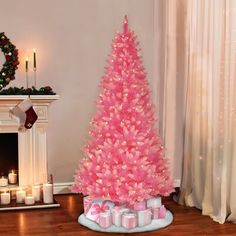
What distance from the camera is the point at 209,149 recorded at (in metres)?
3.79

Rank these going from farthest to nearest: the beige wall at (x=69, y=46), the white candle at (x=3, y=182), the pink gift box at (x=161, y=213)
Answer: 1. the beige wall at (x=69, y=46)
2. the white candle at (x=3, y=182)
3. the pink gift box at (x=161, y=213)

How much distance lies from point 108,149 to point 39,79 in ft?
4.26

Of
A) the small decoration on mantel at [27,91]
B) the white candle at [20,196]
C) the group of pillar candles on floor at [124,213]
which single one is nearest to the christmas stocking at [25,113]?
the small decoration on mantel at [27,91]

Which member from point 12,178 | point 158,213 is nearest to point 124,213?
point 158,213

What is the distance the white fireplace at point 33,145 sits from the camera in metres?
4.29

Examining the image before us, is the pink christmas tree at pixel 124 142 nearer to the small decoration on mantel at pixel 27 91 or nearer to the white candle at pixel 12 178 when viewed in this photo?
the small decoration on mantel at pixel 27 91

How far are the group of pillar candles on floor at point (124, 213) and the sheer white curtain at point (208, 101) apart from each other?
1.48 ft

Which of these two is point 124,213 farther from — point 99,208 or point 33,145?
point 33,145

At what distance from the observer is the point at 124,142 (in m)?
3.57

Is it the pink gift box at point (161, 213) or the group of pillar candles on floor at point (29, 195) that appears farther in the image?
the group of pillar candles on floor at point (29, 195)

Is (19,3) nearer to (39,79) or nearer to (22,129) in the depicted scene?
(39,79)

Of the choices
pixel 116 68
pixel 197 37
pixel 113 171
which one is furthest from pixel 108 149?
pixel 197 37

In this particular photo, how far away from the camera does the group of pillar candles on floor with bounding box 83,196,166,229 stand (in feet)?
11.3

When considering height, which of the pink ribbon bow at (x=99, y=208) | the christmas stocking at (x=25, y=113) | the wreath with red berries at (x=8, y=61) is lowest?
the pink ribbon bow at (x=99, y=208)
